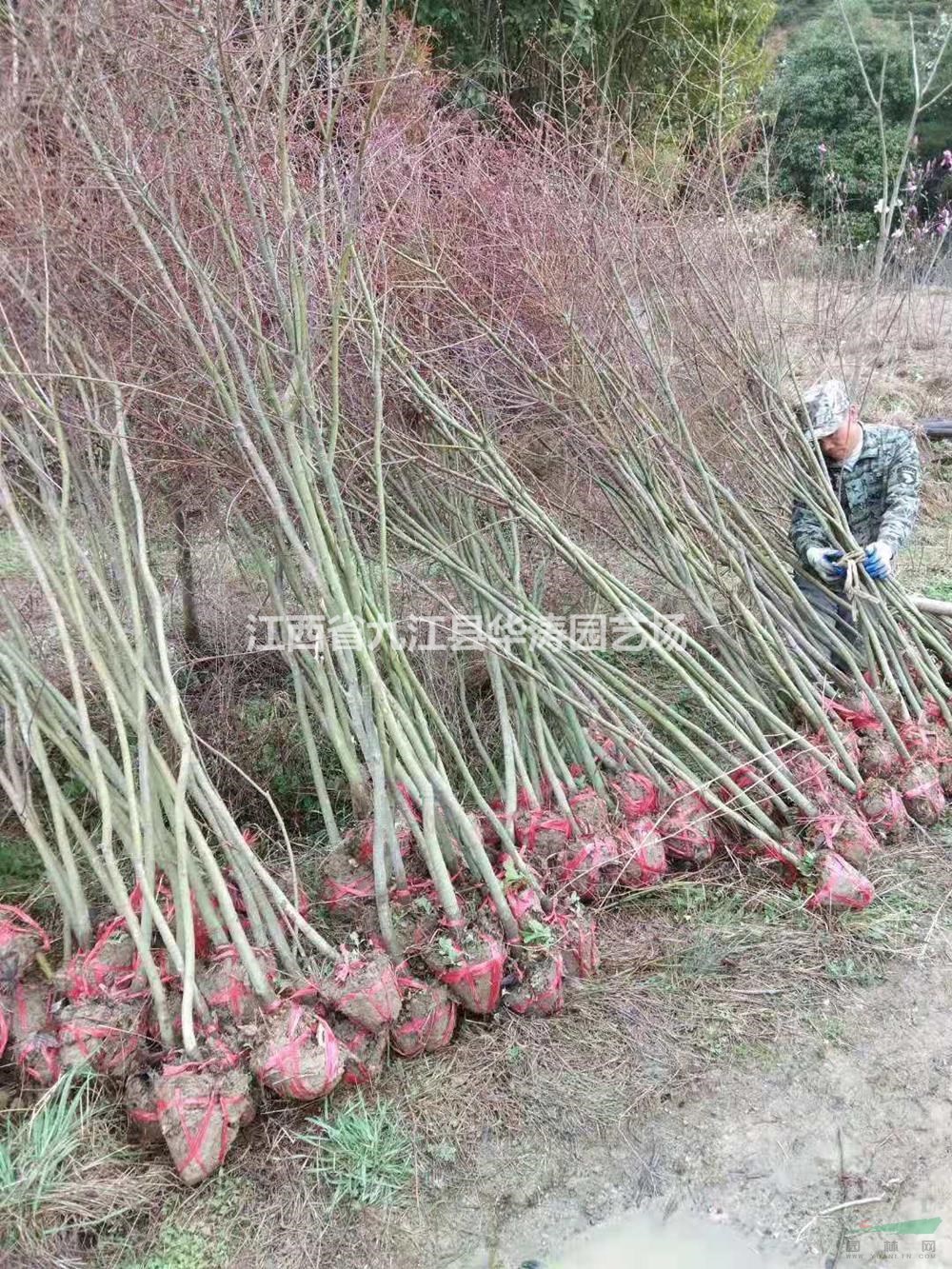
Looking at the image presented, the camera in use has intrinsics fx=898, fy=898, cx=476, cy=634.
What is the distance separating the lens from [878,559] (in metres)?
3.40

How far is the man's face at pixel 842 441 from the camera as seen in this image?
3.67 meters

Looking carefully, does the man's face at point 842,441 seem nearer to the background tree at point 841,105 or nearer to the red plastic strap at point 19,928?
the red plastic strap at point 19,928

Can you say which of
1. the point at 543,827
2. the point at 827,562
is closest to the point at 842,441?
the point at 827,562

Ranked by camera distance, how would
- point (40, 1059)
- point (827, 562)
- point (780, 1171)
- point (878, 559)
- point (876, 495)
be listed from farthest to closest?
point (876, 495), point (827, 562), point (878, 559), point (40, 1059), point (780, 1171)

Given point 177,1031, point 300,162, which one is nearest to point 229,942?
point 177,1031

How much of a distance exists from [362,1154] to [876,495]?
3.17 meters

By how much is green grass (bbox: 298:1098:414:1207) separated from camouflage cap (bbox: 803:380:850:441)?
2937mm

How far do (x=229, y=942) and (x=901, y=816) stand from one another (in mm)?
2176

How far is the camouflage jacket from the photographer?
353 centimetres

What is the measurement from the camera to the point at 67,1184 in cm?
188

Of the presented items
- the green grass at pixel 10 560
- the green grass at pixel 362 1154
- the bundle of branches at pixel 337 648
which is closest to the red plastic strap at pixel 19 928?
the bundle of branches at pixel 337 648

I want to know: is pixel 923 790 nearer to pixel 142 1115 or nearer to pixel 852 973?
pixel 852 973

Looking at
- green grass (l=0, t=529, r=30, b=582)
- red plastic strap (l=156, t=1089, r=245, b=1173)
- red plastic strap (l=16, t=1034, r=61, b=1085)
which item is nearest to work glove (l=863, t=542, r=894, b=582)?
red plastic strap (l=156, t=1089, r=245, b=1173)

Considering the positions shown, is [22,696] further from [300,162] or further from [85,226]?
[300,162]
